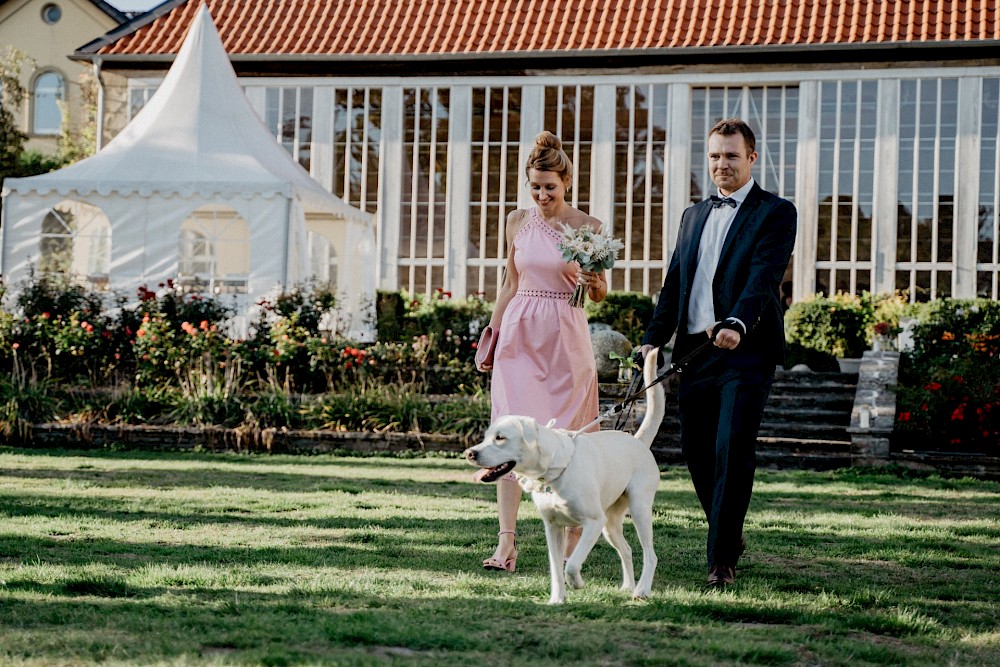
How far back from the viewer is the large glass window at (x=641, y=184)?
2119 centimetres

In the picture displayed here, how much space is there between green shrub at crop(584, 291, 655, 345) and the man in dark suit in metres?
11.4

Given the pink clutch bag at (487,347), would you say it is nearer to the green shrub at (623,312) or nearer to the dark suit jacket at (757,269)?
the dark suit jacket at (757,269)

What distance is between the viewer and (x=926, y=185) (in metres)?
20.4

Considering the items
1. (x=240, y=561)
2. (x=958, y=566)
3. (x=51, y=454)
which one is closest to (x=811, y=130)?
(x=51, y=454)

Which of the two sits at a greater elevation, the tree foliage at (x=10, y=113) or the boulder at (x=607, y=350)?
the tree foliage at (x=10, y=113)

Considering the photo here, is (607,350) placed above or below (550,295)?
below

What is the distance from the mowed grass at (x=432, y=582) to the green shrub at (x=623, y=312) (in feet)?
27.0

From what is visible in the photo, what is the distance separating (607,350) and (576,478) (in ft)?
30.5

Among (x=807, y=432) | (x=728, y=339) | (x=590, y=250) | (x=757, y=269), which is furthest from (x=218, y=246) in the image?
(x=728, y=339)

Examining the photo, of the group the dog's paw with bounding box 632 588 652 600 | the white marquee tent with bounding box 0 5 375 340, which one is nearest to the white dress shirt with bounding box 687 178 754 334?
the dog's paw with bounding box 632 588 652 600

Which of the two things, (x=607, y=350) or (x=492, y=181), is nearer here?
(x=607, y=350)

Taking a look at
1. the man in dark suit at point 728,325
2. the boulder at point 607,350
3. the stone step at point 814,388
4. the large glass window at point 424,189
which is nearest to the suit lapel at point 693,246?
the man in dark suit at point 728,325

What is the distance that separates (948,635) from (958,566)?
187cm

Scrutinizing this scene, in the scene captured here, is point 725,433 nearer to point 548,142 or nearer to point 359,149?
point 548,142
